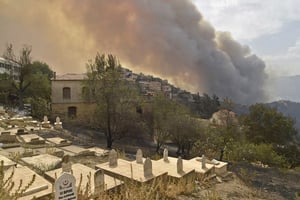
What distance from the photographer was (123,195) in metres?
4.45

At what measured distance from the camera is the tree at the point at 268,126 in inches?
842

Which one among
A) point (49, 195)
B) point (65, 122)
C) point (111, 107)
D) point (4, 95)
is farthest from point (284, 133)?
point (4, 95)

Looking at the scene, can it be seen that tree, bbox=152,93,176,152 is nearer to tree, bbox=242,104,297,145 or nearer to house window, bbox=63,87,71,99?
tree, bbox=242,104,297,145

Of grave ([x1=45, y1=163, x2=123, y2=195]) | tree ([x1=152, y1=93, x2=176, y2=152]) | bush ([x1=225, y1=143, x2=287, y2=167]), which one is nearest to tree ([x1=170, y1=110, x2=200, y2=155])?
tree ([x1=152, y1=93, x2=176, y2=152])

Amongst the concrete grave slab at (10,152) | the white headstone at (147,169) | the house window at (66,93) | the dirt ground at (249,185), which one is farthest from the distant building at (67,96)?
the white headstone at (147,169)

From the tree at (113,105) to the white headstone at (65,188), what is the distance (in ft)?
42.7

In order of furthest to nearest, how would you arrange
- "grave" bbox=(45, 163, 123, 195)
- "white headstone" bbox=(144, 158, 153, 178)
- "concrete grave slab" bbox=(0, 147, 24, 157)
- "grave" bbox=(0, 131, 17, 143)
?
"grave" bbox=(0, 131, 17, 143) → "concrete grave slab" bbox=(0, 147, 24, 157) → "white headstone" bbox=(144, 158, 153, 178) → "grave" bbox=(45, 163, 123, 195)

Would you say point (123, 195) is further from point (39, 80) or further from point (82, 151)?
point (39, 80)

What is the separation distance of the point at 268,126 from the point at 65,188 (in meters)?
21.1

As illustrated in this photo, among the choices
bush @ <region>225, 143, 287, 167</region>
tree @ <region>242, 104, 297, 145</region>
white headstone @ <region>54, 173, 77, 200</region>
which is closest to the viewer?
white headstone @ <region>54, 173, 77, 200</region>

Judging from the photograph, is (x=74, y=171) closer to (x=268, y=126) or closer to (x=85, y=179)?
(x=85, y=179)

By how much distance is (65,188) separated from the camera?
325 centimetres

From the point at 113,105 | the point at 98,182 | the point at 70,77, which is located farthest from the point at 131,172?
the point at 70,77

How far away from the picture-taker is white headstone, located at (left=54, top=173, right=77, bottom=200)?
3.20 metres
